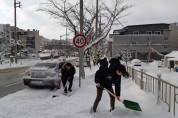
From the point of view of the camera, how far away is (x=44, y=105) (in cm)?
981

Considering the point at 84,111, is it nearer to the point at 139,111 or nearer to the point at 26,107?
the point at 139,111

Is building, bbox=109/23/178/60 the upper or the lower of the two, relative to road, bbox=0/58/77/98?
upper

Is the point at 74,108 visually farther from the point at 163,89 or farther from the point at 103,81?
the point at 163,89

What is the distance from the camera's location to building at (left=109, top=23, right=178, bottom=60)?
85312 millimetres

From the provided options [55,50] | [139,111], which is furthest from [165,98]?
[55,50]

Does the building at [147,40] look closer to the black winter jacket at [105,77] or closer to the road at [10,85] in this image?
the road at [10,85]

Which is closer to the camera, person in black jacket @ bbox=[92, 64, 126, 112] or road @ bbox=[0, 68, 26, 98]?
person in black jacket @ bbox=[92, 64, 126, 112]

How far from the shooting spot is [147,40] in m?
85.5

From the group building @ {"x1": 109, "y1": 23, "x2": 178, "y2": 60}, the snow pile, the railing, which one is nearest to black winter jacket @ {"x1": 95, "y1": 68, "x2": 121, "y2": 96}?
the snow pile

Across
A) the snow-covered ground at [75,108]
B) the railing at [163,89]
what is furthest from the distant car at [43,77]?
the railing at [163,89]

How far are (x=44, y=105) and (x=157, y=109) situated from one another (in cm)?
362

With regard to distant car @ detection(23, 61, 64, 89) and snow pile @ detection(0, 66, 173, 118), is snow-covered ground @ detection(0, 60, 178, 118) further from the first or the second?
distant car @ detection(23, 61, 64, 89)

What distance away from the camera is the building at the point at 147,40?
85312mm

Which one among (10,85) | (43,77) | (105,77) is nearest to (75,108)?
(105,77)
